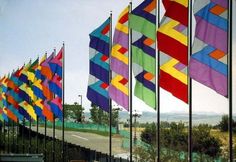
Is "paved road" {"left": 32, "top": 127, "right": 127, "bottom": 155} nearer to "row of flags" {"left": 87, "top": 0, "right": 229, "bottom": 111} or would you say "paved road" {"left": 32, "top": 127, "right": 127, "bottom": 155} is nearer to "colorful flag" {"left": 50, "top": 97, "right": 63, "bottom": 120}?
"colorful flag" {"left": 50, "top": 97, "right": 63, "bottom": 120}

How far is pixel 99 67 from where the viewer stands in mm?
19719

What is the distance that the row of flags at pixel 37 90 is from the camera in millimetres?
25500

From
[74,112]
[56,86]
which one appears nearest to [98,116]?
[74,112]

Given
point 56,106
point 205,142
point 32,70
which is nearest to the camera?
point 56,106

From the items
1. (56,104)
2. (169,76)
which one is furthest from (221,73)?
(56,104)

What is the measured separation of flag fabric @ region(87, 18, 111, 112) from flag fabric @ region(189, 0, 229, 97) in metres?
6.23

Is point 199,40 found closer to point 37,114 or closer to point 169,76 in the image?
point 169,76

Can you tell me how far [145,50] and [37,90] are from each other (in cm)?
1277

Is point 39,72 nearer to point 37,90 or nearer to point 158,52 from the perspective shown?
point 37,90

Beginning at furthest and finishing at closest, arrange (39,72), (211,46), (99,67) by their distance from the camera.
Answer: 1. (39,72)
2. (99,67)
3. (211,46)

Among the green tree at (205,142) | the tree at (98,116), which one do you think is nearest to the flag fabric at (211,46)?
the green tree at (205,142)

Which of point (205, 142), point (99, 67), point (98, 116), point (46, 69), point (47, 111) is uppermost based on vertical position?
point (46, 69)

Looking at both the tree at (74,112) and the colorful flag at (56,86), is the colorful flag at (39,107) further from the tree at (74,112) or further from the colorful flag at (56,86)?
the tree at (74,112)

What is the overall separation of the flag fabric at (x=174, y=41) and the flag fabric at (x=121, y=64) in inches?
120
